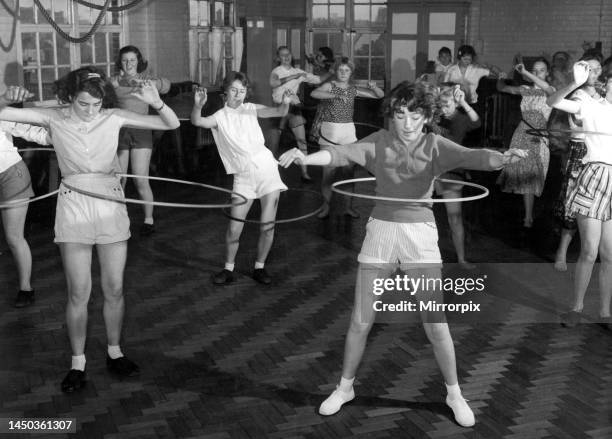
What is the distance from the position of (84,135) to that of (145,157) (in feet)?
11.5

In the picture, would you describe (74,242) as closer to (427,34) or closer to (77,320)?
(77,320)

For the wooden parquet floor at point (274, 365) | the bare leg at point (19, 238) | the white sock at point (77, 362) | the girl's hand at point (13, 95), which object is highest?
the girl's hand at point (13, 95)

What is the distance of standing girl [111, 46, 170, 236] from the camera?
25.1 ft

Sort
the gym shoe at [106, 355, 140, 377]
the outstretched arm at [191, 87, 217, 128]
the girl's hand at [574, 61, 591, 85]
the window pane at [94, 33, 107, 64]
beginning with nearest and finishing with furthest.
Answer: the gym shoe at [106, 355, 140, 377] < the girl's hand at [574, 61, 591, 85] < the outstretched arm at [191, 87, 217, 128] < the window pane at [94, 33, 107, 64]

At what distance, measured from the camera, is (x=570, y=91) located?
502cm

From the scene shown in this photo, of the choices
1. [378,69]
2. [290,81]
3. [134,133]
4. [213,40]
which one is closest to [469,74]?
[290,81]

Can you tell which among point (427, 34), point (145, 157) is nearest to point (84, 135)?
point (145, 157)

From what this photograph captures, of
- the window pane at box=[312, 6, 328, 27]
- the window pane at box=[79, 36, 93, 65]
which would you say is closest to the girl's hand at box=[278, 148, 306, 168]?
the window pane at box=[79, 36, 93, 65]

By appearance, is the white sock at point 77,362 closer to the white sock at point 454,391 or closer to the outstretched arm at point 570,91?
the white sock at point 454,391

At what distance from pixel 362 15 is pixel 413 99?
12.3 m

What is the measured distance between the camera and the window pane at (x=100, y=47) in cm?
1057

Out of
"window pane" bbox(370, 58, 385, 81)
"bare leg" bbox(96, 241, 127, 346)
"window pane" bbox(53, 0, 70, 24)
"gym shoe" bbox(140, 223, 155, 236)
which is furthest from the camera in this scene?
"window pane" bbox(370, 58, 385, 81)

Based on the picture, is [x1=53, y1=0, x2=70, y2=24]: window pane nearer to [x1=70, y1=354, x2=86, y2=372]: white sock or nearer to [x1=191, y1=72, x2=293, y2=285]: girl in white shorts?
[x1=191, y1=72, x2=293, y2=285]: girl in white shorts

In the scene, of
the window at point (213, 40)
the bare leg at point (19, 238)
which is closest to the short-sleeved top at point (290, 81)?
the window at point (213, 40)
